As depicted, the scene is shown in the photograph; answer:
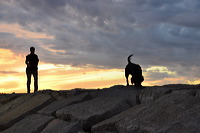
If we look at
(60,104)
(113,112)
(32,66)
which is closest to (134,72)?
(60,104)

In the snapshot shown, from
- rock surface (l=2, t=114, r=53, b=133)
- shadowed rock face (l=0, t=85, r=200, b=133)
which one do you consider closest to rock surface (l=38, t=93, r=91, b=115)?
shadowed rock face (l=0, t=85, r=200, b=133)

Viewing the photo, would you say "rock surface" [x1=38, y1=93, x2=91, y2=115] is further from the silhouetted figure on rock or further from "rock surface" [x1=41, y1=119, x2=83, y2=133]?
the silhouetted figure on rock

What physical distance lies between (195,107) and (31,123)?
2.77m

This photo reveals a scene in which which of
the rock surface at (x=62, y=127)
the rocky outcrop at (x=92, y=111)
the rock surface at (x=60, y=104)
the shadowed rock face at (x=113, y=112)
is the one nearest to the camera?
the shadowed rock face at (x=113, y=112)

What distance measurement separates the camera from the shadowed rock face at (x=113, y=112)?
2922 millimetres

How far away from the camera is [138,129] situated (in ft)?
9.75

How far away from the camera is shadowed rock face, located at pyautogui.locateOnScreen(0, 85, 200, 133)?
2.92 m

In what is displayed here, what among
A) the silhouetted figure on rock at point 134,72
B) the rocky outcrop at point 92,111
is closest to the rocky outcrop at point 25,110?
the rocky outcrop at point 92,111

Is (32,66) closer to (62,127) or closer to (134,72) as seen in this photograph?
(134,72)

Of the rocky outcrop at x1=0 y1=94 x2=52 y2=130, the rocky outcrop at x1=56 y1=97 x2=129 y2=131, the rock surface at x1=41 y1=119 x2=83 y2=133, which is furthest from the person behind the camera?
the rocky outcrop at x1=0 y1=94 x2=52 y2=130

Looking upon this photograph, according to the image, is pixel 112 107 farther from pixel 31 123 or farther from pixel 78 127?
pixel 31 123

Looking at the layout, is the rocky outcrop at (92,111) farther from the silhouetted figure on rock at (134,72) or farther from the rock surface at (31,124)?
the silhouetted figure on rock at (134,72)

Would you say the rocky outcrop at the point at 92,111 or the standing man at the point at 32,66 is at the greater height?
the standing man at the point at 32,66

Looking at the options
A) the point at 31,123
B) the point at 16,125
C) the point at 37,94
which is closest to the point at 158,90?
the point at 31,123
